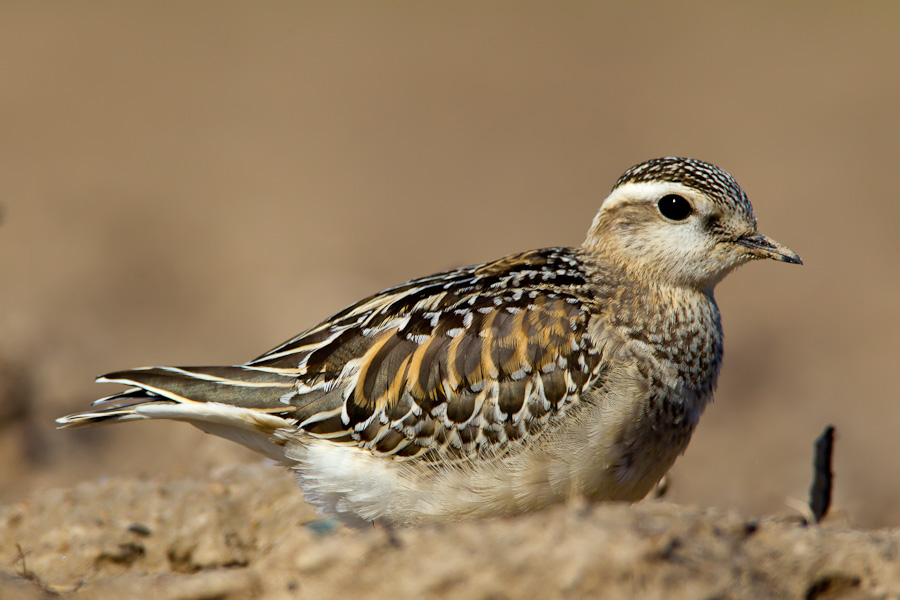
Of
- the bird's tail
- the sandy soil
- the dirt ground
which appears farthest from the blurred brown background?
the sandy soil

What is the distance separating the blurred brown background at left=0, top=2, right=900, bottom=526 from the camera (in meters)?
11.3

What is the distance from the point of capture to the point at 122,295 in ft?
50.8

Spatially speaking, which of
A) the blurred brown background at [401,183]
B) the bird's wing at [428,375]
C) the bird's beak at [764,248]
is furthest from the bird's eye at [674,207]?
the blurred brown background at [401,183]

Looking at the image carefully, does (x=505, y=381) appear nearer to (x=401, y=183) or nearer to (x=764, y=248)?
(x=764, y=248)

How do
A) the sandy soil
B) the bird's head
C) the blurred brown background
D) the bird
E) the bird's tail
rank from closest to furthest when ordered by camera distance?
the sandy soil
the bird
the bird's tail
the bird's head
the blurred brown background

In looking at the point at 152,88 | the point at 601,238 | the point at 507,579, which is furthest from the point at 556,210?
the point at 507,579

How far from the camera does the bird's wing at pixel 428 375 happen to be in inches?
234

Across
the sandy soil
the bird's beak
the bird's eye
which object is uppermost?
the bird's eye

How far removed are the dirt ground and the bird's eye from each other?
195 cm

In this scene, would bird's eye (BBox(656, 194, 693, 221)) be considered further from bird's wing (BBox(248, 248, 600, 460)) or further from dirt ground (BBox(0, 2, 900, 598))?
dirt ground (BBox(0, 2, 900, 598))

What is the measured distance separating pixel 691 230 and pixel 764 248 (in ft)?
1.54

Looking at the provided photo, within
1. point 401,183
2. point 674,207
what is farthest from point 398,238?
point 674,207

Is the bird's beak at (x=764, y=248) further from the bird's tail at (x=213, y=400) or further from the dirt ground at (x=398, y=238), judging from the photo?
the bird's tail at (x=213, y=400)

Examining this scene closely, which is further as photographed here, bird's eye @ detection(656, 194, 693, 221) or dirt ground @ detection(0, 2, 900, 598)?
bird's eye @ detection(656, 194, 693, 221)
